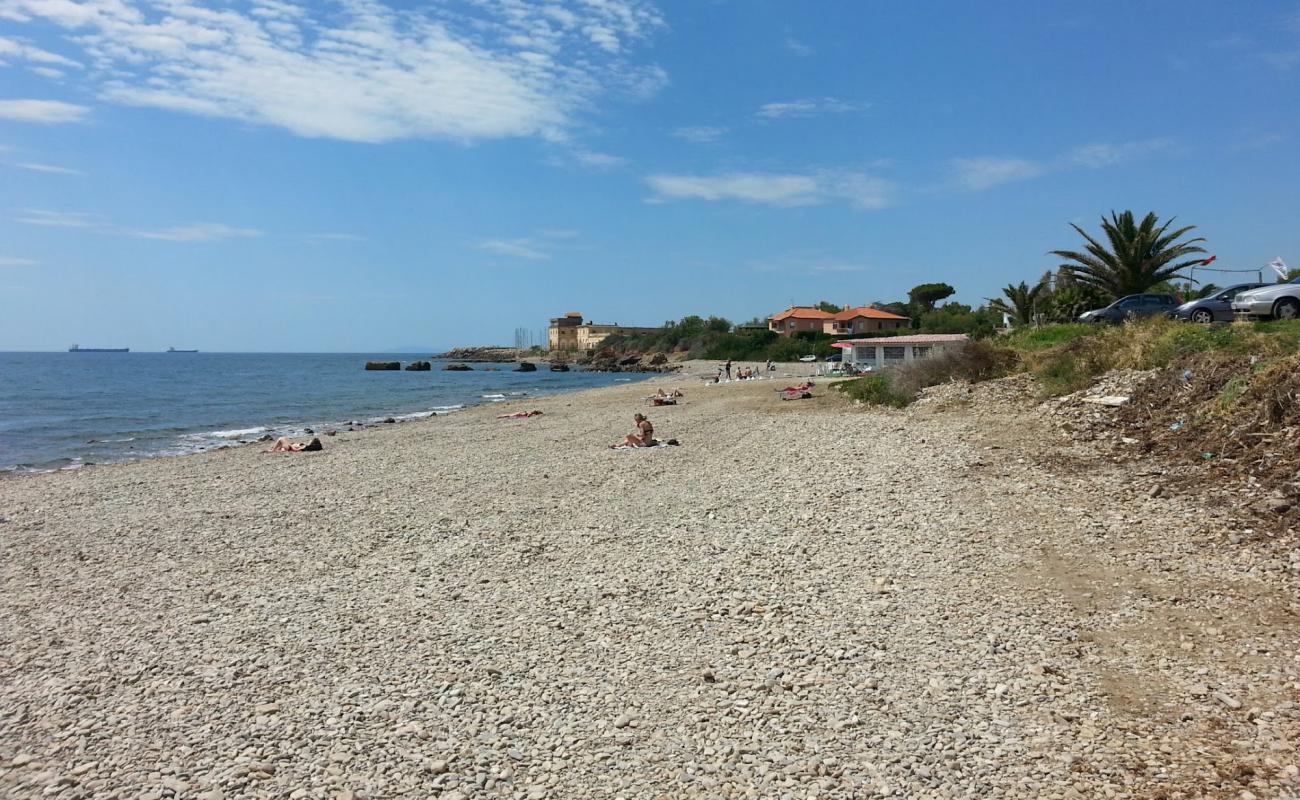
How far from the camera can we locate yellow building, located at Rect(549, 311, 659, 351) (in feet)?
477

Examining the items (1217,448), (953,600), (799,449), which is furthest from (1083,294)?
(953,600)

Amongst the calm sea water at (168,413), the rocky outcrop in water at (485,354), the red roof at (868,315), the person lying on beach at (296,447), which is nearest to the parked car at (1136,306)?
the person lying on beach at (296,447)

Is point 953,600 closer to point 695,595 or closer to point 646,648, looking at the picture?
point 695,595

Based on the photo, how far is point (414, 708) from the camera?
17.9 ft

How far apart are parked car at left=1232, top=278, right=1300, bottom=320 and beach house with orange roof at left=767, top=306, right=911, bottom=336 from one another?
2438 inches

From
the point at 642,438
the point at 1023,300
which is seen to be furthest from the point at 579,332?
the point at 642,438

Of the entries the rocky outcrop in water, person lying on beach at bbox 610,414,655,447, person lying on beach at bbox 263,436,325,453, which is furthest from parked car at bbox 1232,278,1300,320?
the rocky outcrop in water

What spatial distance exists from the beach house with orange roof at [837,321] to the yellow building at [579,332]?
41766 mm

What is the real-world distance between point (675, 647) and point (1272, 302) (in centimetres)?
1743

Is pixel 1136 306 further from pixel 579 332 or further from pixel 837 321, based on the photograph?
pixel 579 332

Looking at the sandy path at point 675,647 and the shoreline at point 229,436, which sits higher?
the sandy path at point 675,647

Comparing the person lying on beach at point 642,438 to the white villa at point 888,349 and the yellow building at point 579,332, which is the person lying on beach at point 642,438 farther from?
the yellow building at point 579,332

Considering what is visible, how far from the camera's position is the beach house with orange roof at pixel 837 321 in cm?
8019

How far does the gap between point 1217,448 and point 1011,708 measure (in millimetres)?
6687
